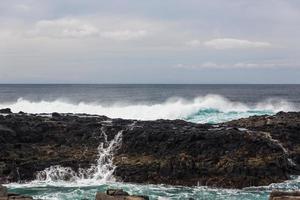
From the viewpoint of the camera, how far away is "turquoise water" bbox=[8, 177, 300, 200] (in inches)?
758

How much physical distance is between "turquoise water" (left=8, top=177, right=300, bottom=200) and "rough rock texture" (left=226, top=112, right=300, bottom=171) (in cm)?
240

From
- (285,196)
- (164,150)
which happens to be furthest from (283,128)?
(285,196)

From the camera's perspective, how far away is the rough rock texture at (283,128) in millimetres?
24016

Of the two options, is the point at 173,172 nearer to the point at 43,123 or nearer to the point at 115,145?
the point at 115,145

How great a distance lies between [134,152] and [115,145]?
1.39 m

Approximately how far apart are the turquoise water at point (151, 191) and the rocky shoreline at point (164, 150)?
0.61 metres

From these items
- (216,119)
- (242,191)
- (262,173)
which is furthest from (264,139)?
(216,119)

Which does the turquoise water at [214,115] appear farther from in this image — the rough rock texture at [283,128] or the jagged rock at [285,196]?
the jagged rock at [285,196]

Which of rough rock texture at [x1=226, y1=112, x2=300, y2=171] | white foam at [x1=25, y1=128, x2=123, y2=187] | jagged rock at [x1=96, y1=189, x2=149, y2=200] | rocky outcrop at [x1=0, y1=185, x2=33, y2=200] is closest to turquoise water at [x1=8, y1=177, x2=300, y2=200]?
white foam at [x1=25, y1=128, x2=123, y2=187]

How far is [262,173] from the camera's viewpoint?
21.6m

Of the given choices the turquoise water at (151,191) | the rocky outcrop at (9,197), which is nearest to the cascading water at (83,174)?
the turquoise water at (151,191)

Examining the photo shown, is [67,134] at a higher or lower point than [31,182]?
higher

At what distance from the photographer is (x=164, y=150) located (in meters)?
23.6

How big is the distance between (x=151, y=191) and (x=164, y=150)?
12.4 ft
